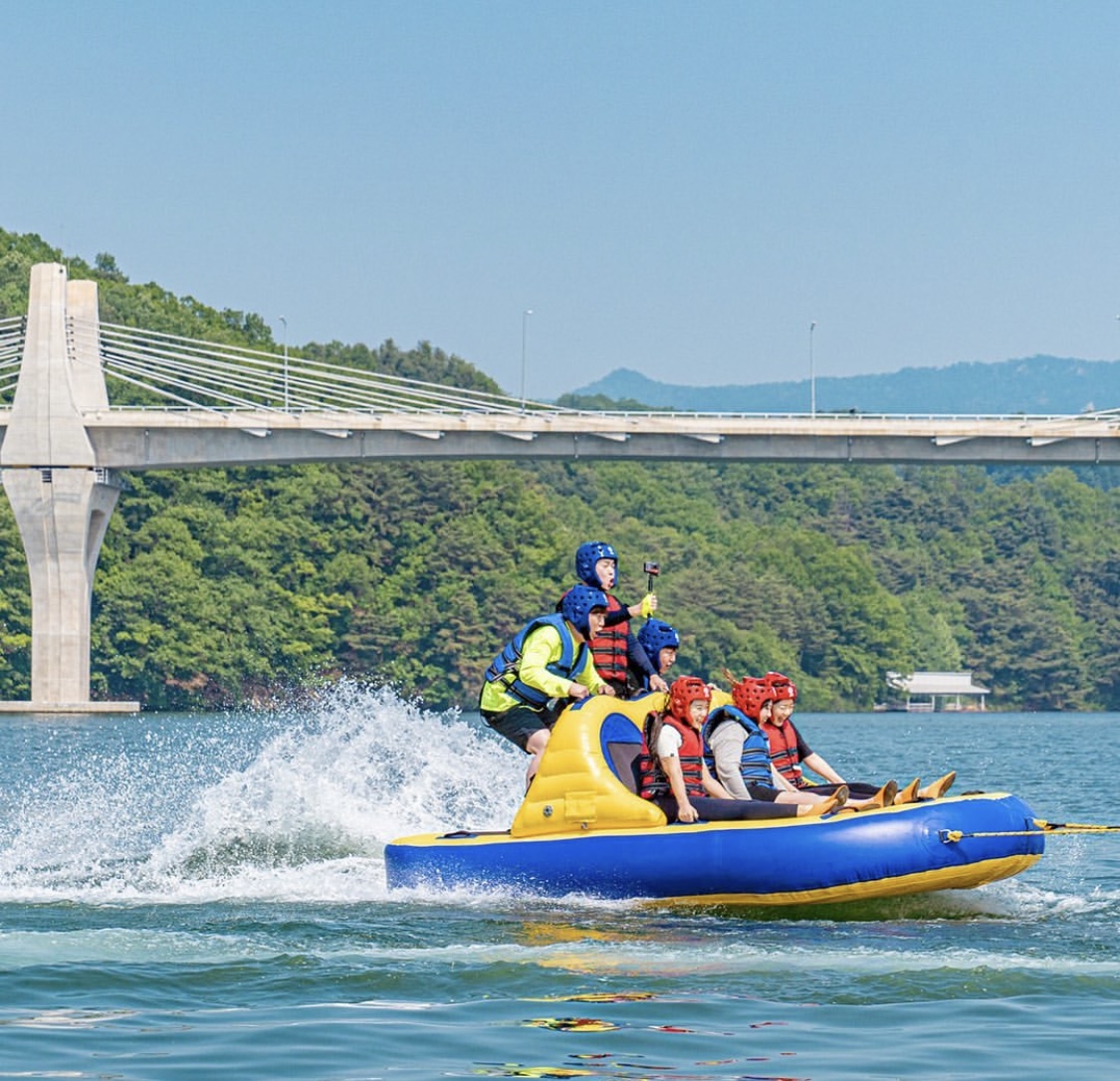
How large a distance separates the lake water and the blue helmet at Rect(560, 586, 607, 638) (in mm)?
1767

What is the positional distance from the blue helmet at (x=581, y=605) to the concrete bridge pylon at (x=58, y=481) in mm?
40493

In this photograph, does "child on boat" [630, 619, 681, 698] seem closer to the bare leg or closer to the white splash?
the bare leg

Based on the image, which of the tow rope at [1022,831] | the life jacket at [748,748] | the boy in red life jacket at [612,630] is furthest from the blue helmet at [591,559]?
the tow rope at [1022,831]

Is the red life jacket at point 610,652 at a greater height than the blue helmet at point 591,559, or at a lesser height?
lesser

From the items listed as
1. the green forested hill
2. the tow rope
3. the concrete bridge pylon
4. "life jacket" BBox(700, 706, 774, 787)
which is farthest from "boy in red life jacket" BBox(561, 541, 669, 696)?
the green forested hill

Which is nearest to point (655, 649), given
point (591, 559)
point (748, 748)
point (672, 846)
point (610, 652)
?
point (610, 652)

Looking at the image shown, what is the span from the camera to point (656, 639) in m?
14.6

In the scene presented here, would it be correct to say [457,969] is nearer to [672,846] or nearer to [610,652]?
[672,846]

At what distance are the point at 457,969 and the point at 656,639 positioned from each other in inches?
168

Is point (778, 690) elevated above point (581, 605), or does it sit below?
below

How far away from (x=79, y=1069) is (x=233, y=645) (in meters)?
57.5

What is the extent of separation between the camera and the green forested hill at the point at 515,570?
216ft

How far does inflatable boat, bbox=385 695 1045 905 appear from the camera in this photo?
12172 mm

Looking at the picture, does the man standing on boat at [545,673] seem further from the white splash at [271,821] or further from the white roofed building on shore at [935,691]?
the white roofed building on shore at [935,691]
